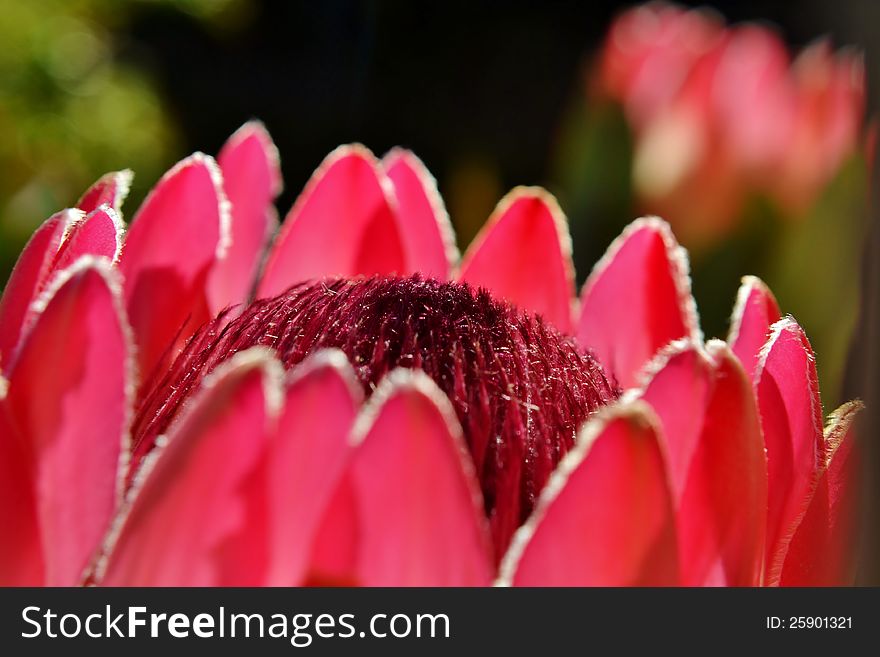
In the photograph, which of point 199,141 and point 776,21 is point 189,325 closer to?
point 199,141

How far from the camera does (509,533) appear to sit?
1.02 ft

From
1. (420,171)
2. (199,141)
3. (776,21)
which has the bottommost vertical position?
(420,171)

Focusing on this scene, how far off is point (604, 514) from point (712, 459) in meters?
0.06

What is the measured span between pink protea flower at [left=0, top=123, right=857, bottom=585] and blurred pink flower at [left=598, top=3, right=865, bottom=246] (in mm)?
219

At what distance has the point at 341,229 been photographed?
473mm

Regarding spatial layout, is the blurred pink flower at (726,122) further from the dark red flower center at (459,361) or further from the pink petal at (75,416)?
the pink petal at (75,416)

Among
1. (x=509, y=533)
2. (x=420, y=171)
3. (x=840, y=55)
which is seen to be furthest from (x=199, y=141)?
(x=509, y=533)

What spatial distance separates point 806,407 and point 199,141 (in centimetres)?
61

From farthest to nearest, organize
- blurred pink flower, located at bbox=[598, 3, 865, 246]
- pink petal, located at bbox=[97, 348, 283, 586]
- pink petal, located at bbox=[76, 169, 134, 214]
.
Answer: blurred pink flower, located at bbox=[598, 3, 865, 246], pink petal, located at bbox=[76, 169, 134, 214], pink petal, located at bbox=[97, 348, 283, 586]

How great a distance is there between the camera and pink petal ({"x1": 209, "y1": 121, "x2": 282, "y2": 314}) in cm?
45

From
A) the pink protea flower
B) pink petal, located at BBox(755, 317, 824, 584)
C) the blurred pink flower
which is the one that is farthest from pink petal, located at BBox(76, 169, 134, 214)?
the blurred pink flower

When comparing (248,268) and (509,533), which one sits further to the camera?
(248,268)

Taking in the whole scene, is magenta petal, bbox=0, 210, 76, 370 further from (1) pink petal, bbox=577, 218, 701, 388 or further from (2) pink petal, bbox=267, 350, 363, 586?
(1) pink petal, bbox=577, 218, 701, 388

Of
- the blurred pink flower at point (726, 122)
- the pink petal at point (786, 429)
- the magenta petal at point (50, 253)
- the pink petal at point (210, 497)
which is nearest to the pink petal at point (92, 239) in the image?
the magenta petal at point (50, 253)
